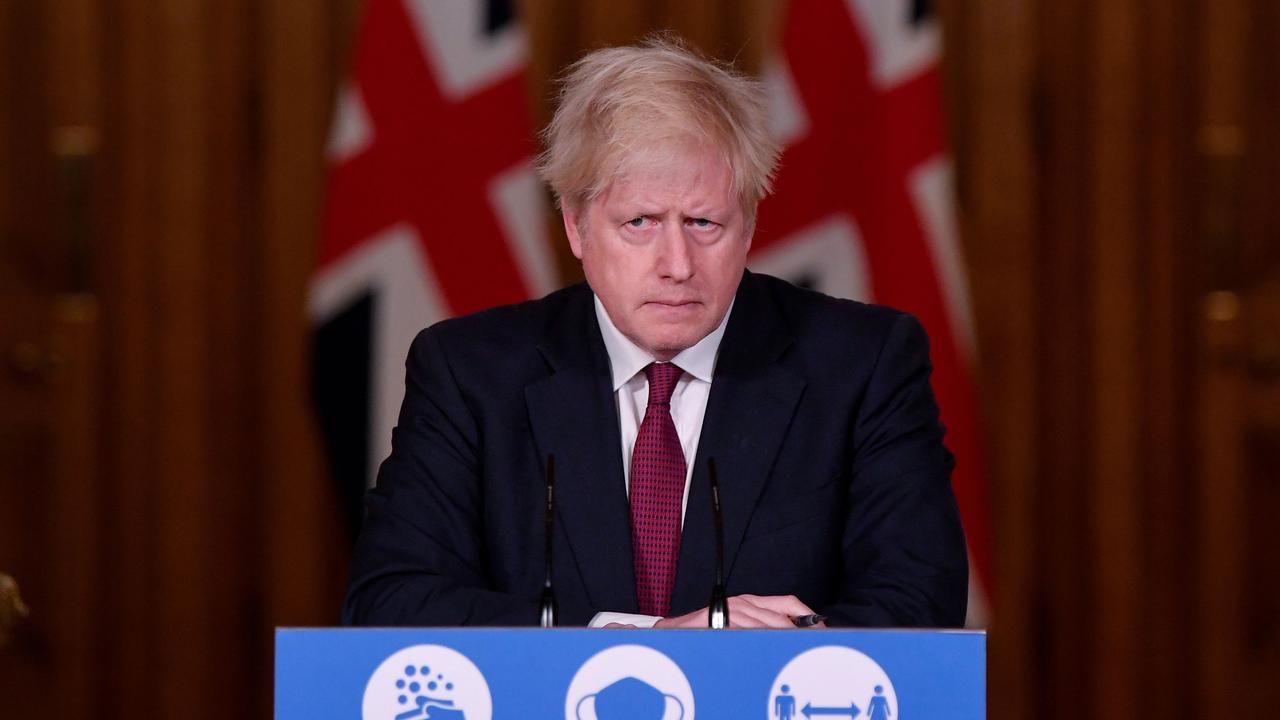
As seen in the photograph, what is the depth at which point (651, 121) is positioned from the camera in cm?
179

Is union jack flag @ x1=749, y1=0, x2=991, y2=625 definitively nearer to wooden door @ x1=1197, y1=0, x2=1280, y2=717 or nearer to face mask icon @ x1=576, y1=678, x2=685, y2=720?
wooden door @ x1=1197, y1=0, x2=1280, y2=717

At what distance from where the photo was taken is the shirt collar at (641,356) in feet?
6.46

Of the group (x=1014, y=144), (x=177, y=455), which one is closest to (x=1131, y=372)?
(x=1014, y=144)

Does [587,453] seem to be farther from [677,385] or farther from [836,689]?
[836,689]

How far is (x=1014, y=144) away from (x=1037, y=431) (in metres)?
0.67

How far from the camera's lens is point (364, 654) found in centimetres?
125

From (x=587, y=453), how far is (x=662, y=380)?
0.50 ft

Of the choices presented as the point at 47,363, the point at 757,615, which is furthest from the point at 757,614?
the point at 47,363

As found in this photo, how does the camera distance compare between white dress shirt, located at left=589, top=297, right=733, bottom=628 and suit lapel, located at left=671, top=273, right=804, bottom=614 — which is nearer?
suit lapel, located at left=671, top=273, right=804, bottom=614

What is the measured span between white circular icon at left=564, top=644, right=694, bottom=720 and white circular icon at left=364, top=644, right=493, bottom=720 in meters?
0.08

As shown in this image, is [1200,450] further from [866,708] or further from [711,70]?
[866,708]

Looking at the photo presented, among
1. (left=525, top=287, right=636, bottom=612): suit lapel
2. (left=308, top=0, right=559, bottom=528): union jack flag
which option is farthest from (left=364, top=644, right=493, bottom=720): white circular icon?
(left=308, top=0, right=559, bottom=528): union jack flag

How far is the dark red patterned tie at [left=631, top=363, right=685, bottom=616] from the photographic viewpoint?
1.87 meters

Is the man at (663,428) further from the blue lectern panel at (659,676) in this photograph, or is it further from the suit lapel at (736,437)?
the blue lectern panel at (659,676)
